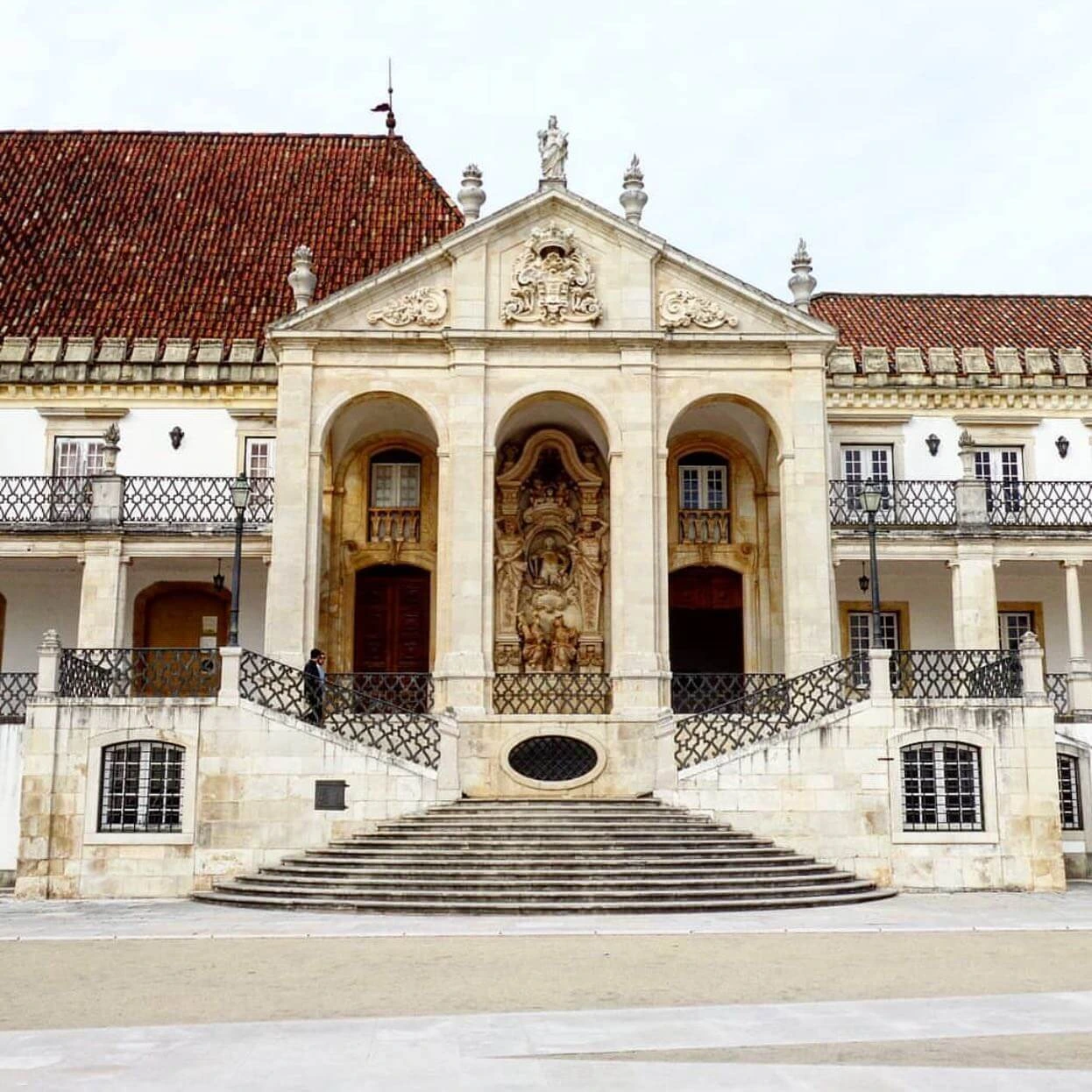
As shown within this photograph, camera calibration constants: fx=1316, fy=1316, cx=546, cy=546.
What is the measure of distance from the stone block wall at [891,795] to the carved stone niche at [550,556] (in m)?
5.74

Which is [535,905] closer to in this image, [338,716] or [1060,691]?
[338,716]

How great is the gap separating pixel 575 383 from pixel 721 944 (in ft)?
39.0

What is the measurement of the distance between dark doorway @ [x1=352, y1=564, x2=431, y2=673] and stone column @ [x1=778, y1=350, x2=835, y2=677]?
23.0 ft

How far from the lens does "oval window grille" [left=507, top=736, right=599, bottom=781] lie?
20125 mm

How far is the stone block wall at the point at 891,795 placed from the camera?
18828 millimetres

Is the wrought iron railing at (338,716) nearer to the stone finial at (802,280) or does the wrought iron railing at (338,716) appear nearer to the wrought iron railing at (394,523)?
the wrought iron railing at (394,523)

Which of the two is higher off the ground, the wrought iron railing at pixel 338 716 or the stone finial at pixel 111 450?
the stone finial at pixel 111 450

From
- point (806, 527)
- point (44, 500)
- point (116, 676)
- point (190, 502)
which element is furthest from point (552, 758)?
point (44, 500)

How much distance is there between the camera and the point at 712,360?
2300cm

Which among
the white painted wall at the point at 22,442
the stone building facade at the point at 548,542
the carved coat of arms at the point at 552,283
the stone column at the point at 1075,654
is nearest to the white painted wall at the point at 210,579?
the stone building facade at the point at 548,542

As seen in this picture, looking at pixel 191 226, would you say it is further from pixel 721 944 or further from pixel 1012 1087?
pixel 1012 1087

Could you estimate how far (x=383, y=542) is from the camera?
25266mm

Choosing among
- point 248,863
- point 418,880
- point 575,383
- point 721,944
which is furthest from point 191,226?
point 721,944

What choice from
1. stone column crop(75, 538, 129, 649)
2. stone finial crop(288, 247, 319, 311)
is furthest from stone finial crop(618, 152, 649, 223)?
stone column crop(75, 538, 129, 649)
